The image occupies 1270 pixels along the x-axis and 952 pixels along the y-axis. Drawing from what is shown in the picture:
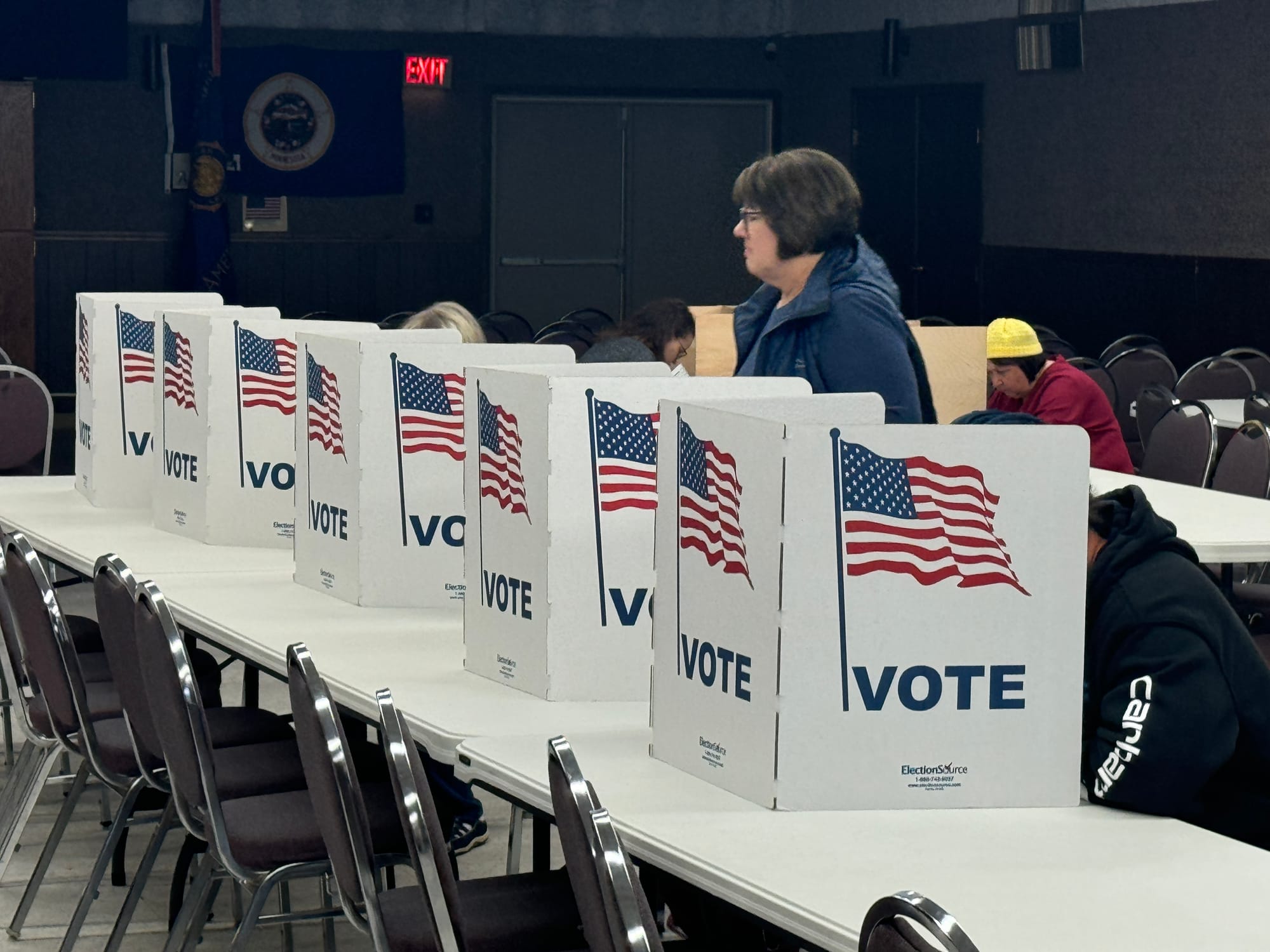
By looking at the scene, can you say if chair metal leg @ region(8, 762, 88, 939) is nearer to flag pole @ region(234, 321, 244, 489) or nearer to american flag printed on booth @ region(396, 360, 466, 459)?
flag pole @ region(234, 321, 244, 489)

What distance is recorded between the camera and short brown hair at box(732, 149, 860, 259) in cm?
324

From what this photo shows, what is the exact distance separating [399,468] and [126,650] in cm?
53

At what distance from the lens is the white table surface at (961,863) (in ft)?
5.89

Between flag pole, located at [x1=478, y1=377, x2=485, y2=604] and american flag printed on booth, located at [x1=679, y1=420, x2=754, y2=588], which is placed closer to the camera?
american flag printed on booth, located at [x1=679, y1=420, x2=754, y2=588]

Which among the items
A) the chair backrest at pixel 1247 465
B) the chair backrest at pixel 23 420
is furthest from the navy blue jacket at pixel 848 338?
the chair backrest at pixel 23 420

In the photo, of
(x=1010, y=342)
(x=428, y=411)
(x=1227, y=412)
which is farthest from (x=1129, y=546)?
(x=1227, y=412)

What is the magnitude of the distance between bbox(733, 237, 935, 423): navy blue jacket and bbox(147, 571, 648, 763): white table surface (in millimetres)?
730

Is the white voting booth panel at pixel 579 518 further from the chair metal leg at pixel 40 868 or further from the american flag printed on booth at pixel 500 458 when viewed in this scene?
the chair metal leg at pixel 40 868

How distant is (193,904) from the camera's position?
2.91 metres

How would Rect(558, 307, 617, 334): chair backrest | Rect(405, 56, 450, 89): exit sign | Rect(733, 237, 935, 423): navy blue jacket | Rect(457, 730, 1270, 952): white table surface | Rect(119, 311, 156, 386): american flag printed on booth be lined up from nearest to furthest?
Rect(457, 730, 1270, 952): white table surface < Rect(733, 237, 935, 423): navy blue jacket < Rect(119, 311, 156, 386): american flag printed on booth < Rect(558, 307, 617, 334): chair backrest < Rect(405, 56, 450, 89): exit sign

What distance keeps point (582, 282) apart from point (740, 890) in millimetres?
11836

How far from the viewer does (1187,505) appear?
14.3ft

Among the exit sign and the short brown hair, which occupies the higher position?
the exit sign

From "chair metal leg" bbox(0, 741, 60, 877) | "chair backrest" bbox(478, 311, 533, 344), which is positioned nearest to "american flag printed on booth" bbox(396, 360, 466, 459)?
"chair metal leg" bbox(0, 741, 60, 877)
